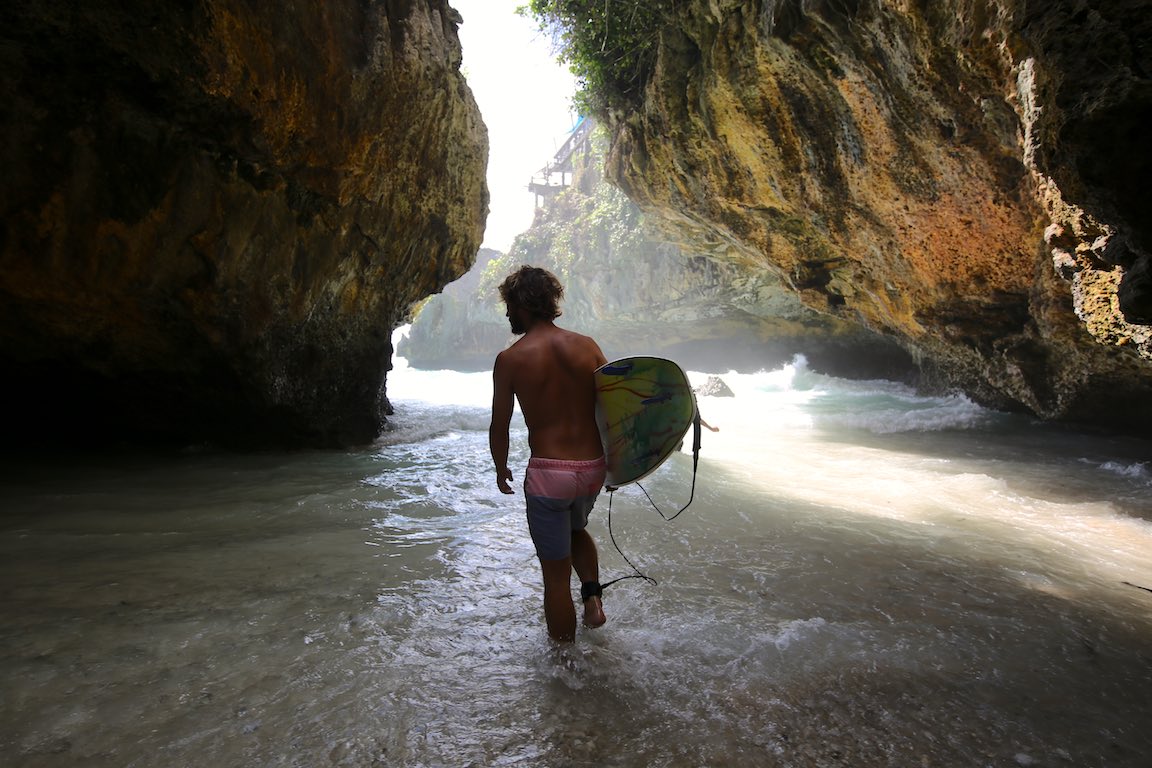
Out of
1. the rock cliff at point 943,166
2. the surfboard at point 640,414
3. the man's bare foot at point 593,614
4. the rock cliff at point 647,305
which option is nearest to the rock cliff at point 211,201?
the rock cliff at point 943,166

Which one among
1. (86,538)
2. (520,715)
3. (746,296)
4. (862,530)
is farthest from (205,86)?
(746,296)

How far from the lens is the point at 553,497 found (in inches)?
85.7

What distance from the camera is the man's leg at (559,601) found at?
2.19 metres

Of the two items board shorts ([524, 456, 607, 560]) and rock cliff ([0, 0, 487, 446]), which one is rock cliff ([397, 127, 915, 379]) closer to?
rock cliff ([0, 0, 487, 446])

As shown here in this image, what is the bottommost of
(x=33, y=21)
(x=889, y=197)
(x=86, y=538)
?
(x=86, y=538)

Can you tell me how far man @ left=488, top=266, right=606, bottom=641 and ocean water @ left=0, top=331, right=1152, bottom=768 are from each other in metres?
0.24

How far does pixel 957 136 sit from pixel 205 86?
6.39 meters

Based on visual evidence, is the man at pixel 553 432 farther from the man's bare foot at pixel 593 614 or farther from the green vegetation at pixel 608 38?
the green vegetation at pixel 608 38

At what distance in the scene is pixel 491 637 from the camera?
228 centimetres

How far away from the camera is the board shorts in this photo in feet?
7.18

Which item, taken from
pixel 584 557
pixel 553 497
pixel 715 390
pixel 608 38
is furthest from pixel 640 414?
pixel 715 390

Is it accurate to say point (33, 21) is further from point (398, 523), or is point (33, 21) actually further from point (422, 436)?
point (422, 436)

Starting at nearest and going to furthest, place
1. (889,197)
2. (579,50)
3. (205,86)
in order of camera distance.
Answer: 1. (205,86)
2. (889,197)
3. (579,50)

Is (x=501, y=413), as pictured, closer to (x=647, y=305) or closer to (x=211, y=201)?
(x=211, y=201)
